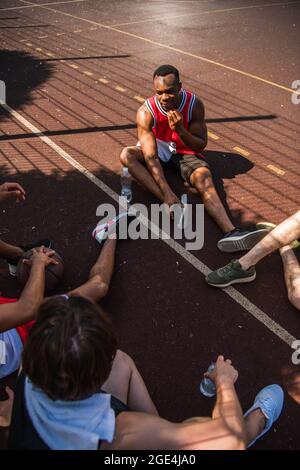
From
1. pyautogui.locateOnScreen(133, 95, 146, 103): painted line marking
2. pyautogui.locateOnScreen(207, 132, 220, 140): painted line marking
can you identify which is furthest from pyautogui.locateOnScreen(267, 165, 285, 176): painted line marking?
pyautogui.locateOnScreen(133, 95, 146, 103): painted line marking

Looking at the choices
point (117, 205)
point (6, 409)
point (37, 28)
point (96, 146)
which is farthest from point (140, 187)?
point (37, 28)

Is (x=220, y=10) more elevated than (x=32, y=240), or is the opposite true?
(x=220, y=10)

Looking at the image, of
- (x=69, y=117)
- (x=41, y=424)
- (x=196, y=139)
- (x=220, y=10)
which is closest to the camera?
(x=41, y=424)

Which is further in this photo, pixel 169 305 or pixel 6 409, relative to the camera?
pixel 169 305

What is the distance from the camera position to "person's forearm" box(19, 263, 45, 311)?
295cm

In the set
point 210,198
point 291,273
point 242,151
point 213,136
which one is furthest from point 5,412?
point 213,136

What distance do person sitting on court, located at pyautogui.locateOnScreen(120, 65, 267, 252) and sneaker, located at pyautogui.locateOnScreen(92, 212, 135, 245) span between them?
0.67m

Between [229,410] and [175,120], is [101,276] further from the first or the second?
[175,120]

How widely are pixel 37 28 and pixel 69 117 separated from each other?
27.2 ft

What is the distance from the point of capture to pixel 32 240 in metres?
4.63

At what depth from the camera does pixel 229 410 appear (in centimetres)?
253

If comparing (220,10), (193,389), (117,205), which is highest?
(220,10)

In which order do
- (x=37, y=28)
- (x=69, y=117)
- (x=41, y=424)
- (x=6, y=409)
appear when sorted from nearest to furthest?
(x=41, y=424)
(x=6, y=409)
(x=69, y=117)
(x=37, y=28)
